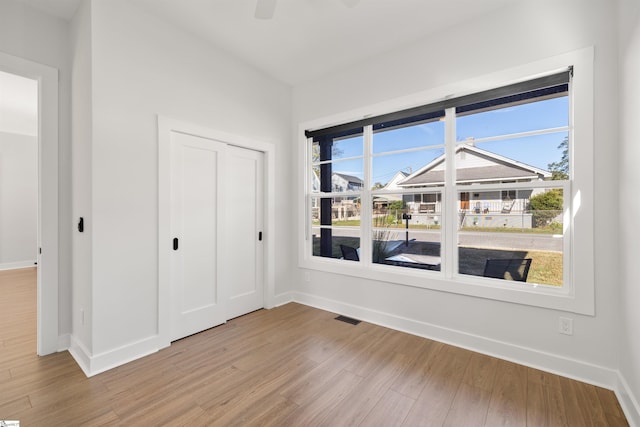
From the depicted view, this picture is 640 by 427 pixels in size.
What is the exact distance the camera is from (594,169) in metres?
2.05

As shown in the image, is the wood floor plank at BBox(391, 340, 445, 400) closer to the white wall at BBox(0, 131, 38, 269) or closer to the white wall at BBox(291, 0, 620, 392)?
the white wall at BBox(291, 0, 620, 392)

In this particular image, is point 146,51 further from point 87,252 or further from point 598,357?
point 598,357

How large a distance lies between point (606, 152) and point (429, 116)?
143 cm

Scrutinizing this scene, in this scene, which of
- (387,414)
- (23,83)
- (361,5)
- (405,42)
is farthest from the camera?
(23,83)

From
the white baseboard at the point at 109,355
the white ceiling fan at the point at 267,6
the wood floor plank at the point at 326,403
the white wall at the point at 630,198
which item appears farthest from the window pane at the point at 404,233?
the white baseboard at the point at 109,355

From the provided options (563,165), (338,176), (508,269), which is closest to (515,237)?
(508,269)

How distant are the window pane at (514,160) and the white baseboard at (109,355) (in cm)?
330

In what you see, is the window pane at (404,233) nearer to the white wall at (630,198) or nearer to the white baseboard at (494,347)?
the white baseboard at (494,347)

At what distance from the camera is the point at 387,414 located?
1.75 meters

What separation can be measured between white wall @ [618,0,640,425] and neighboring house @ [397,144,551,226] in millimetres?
549

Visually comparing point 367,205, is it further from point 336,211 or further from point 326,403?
point 326,403

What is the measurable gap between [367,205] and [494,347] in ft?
6.13

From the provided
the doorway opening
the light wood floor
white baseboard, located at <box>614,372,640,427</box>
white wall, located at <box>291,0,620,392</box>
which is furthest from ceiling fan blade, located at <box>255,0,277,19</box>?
the doorway opening

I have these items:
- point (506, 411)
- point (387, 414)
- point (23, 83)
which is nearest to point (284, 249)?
point (387, 414)
